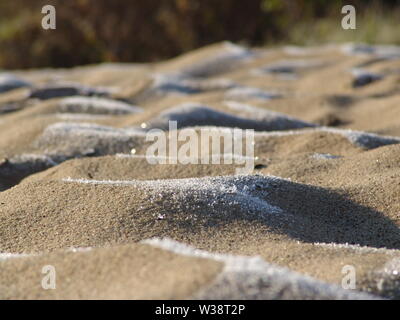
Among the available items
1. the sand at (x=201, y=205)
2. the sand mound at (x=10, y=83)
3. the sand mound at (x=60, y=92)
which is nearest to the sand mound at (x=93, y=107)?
the sand at (x=201, y=205)

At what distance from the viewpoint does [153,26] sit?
26.1 feet

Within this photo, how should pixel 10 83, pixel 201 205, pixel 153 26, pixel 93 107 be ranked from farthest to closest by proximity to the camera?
pixel 153 26 → pixel 10 83 → pixel 93 107 → pixel 201 205

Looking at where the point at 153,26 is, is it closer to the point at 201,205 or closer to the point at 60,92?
the point at 60,92

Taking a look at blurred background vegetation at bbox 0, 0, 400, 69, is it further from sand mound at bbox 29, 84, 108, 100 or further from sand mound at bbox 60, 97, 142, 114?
sand mound at bbox 60, 97, 142, 114

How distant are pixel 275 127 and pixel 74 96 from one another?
1551mm

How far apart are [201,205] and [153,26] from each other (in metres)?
6.51

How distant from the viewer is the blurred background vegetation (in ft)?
25.0

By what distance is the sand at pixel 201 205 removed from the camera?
4.22ft

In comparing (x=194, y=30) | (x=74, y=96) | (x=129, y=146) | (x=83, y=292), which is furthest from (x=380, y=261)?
(x=194, y=30)

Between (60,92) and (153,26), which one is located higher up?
(153,26)

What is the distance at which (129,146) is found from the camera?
273cm

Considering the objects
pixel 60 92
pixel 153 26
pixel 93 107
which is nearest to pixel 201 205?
pixel 93 107

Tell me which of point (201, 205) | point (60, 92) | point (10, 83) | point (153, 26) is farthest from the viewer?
point (153, 26)

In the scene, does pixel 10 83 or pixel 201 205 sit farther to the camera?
pixel 10 83
